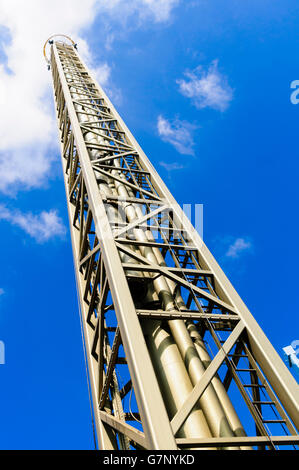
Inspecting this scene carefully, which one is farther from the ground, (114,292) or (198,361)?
(114,292)

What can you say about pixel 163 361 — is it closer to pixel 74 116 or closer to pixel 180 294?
pixel 180 294

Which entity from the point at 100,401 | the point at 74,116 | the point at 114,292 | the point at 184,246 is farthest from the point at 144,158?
the point at 100,401

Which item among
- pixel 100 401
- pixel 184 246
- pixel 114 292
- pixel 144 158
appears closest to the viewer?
pixel 114 292

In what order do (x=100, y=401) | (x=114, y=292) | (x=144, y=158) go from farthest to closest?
(x=144, y=158)
(x=100, y=401)
(x=114, y=292)

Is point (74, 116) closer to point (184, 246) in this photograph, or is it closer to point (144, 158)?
point (144, 158)

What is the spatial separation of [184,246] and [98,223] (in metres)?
2.18

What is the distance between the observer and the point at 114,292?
221 inches

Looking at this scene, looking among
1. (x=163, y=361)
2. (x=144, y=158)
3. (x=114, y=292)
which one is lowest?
(x=163, y=361)

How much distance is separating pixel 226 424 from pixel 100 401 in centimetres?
277

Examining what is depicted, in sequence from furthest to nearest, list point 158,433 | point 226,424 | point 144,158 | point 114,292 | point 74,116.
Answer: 1. point 74,116
2. point 144,158
3. point 114,292
4. point 226,424
5. point 158,433
